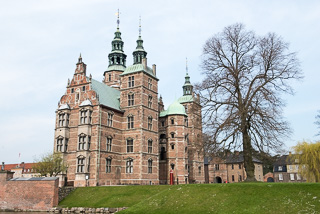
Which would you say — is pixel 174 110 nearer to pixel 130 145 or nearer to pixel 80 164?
pixel 130 145

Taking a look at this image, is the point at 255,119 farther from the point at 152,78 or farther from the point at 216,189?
the point at 152,78

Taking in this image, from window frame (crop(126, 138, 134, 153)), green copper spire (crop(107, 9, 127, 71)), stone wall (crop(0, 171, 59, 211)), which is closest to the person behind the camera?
stone wall (crop(0, 171, 59, 211))

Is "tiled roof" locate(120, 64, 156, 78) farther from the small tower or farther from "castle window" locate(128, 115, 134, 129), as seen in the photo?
the small tower

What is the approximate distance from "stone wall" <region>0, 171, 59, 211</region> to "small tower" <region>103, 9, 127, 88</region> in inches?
1107

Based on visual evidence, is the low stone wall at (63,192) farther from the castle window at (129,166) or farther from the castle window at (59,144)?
the castle window at (129,166)

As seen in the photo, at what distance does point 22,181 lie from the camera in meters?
33.5

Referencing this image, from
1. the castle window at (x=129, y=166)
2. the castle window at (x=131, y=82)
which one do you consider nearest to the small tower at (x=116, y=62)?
the castle window at (x=131, y=82)

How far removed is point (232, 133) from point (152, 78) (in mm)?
26472

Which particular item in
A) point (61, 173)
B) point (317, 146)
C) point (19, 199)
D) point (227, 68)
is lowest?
point (19, 199)

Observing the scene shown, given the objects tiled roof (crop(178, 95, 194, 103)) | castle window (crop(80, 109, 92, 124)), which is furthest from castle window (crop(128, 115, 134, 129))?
tiled roof (crop(178, 95, 194, 103))

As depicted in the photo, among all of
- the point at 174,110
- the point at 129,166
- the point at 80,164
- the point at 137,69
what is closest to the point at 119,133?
the point at 129,166

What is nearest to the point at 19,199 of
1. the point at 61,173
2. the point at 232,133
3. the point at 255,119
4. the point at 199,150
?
the point at 61,173

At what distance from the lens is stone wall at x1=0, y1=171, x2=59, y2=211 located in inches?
1246

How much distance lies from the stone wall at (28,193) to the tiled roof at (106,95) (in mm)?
13961
